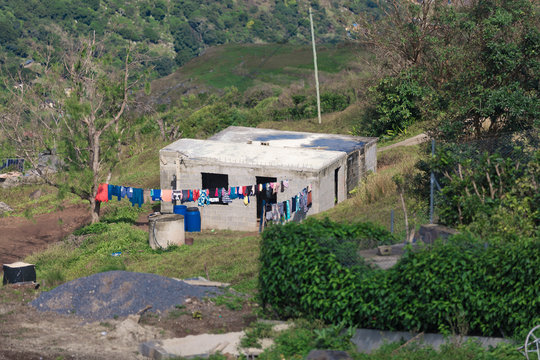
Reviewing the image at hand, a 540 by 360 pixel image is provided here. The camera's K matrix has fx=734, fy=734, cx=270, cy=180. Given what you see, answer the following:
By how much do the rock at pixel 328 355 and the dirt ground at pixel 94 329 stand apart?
2659mm

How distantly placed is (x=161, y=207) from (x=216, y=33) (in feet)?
379

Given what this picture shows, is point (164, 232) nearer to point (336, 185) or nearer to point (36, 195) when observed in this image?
point (336, 185)

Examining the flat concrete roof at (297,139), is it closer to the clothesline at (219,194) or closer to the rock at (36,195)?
the clothesline at (219,194)

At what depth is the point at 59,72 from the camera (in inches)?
985

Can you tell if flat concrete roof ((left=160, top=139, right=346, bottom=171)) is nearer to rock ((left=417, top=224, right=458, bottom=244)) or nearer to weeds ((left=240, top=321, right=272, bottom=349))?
rock ((left=417, top=224, right=458, bottom=244))

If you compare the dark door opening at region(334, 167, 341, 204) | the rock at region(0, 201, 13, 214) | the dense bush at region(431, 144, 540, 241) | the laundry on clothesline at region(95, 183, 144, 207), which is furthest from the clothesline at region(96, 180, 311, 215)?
the rock at region(0, 201, 13, 214)

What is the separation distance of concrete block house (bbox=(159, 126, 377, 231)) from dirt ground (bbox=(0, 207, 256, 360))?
9828mm

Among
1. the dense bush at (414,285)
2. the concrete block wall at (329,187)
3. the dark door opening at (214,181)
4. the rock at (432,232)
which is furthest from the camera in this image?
the dark door opening at (214,181)

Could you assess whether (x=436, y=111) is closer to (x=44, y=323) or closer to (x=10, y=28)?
(x=44, y=323)

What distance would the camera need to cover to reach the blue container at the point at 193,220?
24.4 meters

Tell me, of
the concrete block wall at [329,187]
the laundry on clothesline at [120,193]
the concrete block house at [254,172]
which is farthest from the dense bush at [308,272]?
the laundry on clothesline at [120,193]

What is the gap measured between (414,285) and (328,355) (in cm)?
183

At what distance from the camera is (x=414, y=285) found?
11250 mm

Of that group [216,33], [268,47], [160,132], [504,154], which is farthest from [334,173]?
[216,33]
